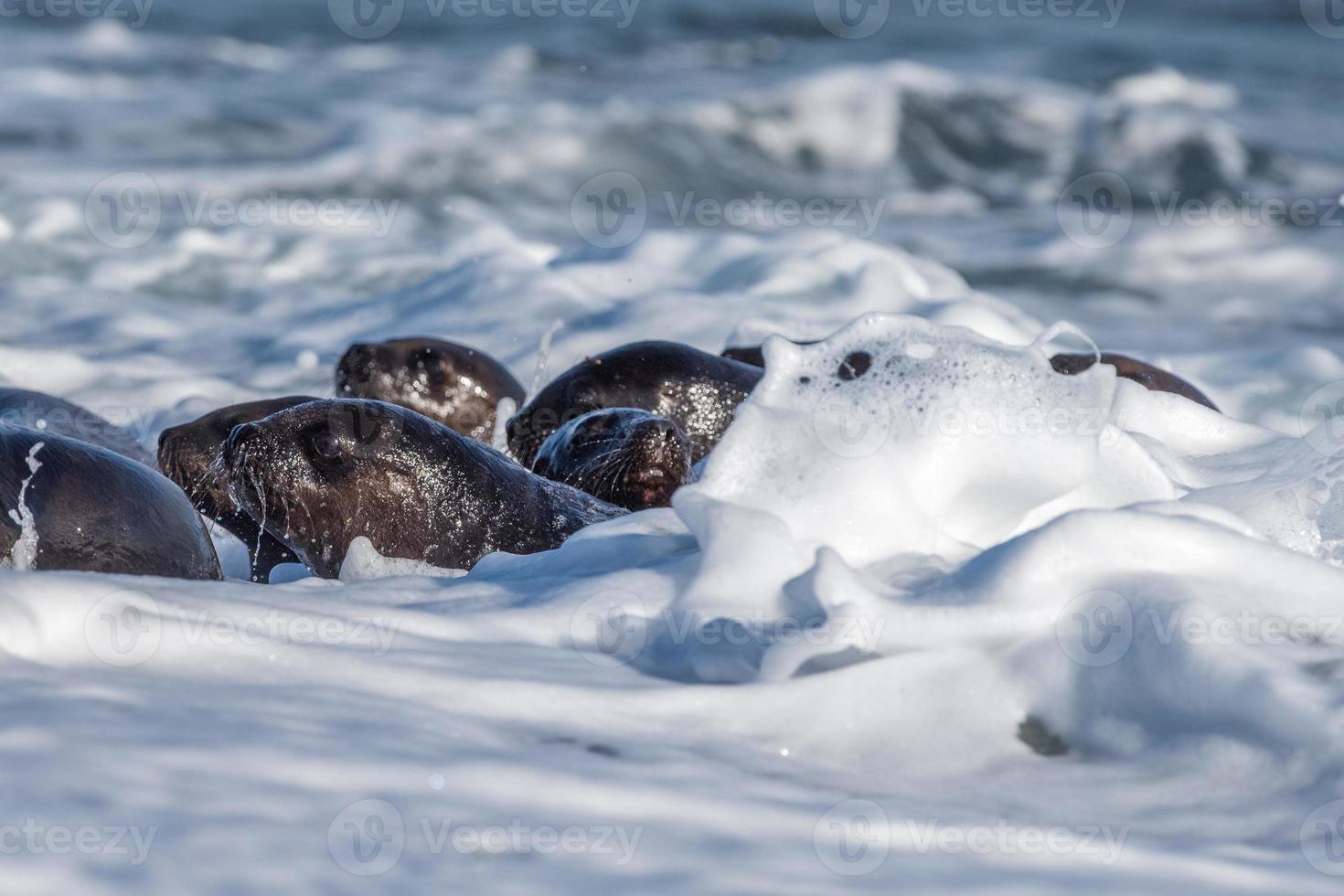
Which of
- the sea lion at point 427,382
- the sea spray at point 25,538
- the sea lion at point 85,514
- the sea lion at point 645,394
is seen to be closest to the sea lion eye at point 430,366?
the sea lion at point 427,382

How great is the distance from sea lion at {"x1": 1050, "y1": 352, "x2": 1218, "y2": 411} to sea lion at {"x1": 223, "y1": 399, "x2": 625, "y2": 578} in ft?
6.93

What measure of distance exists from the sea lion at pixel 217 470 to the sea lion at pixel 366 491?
0.19 metres

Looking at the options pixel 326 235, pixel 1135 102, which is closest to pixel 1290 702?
pixel 326 235

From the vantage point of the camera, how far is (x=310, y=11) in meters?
20.0

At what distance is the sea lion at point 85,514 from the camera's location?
9.16 ft

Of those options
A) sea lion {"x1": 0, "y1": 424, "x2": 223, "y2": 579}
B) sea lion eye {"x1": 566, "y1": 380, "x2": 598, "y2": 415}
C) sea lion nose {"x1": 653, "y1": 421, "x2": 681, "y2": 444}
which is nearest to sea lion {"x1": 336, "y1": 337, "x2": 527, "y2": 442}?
sea lion eye {"x1": 566, "y1": 380, "x2": 598, "y2": 415}

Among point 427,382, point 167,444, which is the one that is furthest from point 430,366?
point 167,444

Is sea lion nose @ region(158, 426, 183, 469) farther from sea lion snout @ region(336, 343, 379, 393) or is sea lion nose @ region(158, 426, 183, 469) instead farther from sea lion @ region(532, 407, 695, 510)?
sea lion @ region(532, 407, 695, 510)

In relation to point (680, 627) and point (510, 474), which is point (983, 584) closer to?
point (680, 627)

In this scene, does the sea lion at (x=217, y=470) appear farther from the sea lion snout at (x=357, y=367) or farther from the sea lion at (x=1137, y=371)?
the sea lion at (x=1137, y=371)

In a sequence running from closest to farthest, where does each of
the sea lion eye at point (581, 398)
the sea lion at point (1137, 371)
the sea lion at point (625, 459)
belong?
the sea lion at point (625, 459)
the sea lion eye at point (581, 398)
the sea lion at point (1137, 371)

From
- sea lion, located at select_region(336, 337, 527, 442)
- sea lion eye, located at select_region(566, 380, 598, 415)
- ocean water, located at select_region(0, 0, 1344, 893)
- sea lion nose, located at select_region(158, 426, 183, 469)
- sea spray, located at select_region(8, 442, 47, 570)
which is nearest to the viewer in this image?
ocean water, located at select_region(0, 0, 1344, 893)

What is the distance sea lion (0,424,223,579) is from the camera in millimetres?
2791

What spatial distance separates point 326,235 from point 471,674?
823cm
